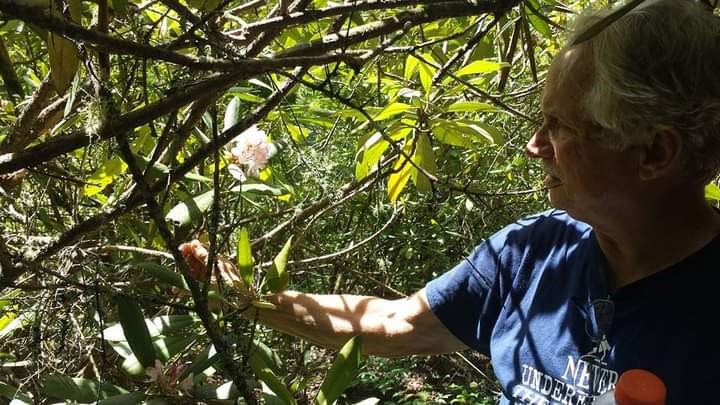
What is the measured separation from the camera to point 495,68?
1.27m

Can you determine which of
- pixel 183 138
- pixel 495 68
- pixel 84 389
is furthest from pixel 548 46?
pixel 84 389

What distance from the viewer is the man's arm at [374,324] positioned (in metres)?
1.38

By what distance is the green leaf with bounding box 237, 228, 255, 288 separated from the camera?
1.05 m

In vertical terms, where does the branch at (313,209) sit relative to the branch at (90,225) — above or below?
below

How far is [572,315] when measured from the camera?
1.18m

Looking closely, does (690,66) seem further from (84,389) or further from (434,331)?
(84,389)

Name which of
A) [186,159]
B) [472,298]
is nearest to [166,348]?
[186,159]

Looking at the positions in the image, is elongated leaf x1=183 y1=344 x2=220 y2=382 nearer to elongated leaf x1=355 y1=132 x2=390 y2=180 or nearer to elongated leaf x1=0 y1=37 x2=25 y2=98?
elongated leaf x1=0 y1=37 x2=25 y2=98

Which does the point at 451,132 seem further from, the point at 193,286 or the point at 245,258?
the point at 193,286

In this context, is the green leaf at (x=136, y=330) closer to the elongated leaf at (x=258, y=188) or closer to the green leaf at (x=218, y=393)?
the green leaf at (x=218, y=393)

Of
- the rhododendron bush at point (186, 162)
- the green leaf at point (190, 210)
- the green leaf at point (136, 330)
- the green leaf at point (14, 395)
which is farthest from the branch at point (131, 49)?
the green leaf at point (14, 395)

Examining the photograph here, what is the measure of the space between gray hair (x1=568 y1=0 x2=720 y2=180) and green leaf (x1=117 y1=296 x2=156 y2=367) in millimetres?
685

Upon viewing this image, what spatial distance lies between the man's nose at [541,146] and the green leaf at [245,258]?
47 cm

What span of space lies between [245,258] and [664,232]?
2.06ft
